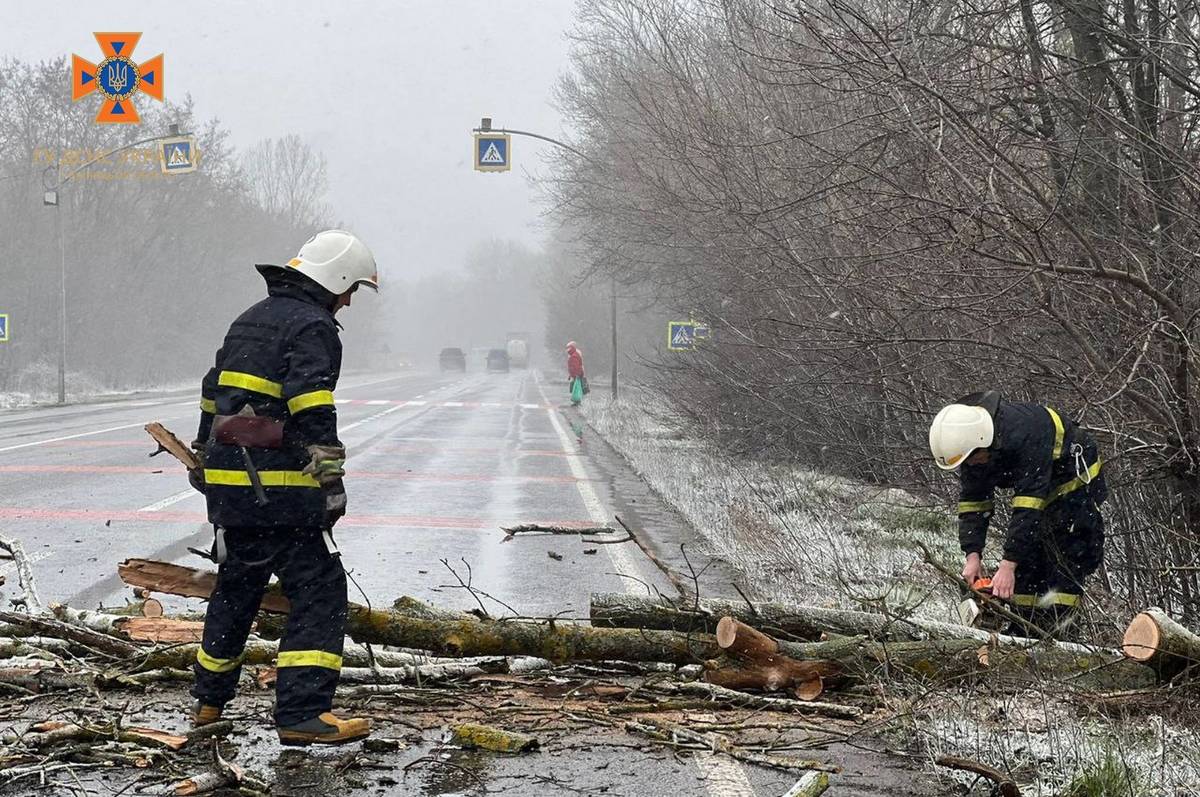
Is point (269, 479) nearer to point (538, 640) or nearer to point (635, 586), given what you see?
point (538, 640)

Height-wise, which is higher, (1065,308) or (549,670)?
(1065,308)

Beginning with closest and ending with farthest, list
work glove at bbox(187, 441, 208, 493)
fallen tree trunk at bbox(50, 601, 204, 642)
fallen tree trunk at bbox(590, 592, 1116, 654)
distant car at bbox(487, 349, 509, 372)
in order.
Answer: work glove at bbox(187, 441, 208, 493)
fallen tree trunk at bbox(590, 592, 1116, 654)
fallen tree trunk at bbox(50, 601, 204, 642)
distant car at bbox(487, 349, 509, 372)

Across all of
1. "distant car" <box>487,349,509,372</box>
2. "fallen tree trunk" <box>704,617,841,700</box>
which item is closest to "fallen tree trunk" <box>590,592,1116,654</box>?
"fallen tree trunk" <box>704,617,841,700</box>

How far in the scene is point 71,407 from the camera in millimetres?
35875

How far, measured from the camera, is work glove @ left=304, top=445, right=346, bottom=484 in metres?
4.80

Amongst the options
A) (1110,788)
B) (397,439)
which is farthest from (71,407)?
(1110,788)

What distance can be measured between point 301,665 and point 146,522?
7493mm

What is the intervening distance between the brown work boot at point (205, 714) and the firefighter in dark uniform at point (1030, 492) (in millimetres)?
3435

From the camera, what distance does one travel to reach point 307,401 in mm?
4816

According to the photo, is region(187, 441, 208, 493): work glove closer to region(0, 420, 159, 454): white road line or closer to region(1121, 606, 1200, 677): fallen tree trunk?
region(1121, 606, 1200, 677): fallen tree trunk

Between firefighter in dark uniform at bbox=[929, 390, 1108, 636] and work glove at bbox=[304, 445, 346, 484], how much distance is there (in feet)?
9.73

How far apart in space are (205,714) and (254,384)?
4.20ft

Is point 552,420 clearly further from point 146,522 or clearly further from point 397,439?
point 146,522

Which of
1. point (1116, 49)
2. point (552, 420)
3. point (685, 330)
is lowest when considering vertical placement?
point (552, 420)
